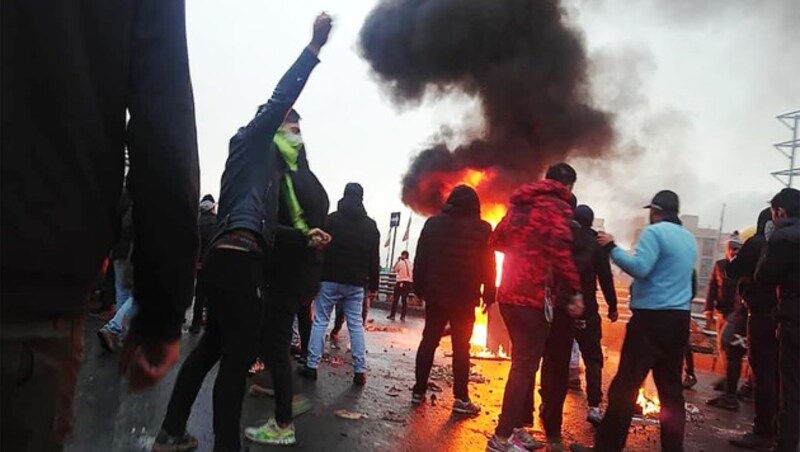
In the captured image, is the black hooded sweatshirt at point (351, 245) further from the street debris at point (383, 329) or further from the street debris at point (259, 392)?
the street debris at point (383, 329)

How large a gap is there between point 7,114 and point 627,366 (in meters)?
3.99

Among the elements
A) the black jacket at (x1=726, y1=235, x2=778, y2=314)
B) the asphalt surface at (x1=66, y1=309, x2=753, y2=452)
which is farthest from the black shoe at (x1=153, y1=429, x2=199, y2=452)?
the black jacket at (x1=726, y1=235, x2=778, y2=314)

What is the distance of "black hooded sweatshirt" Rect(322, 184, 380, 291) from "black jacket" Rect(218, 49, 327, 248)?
2.61 meters

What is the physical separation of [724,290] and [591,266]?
3219 millimetres

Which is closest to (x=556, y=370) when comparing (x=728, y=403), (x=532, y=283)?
(x=532, y=283)

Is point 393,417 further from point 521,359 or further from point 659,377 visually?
point 659,377

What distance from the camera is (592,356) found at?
229 inches

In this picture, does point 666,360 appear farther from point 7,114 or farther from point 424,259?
point 7,114

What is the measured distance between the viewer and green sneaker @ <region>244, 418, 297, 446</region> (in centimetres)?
Answer: 405

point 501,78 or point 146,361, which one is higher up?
point 501,78

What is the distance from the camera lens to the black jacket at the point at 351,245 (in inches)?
248

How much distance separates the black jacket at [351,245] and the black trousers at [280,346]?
204 centimetres

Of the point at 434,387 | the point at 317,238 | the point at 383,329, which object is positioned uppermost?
the point at 317,238

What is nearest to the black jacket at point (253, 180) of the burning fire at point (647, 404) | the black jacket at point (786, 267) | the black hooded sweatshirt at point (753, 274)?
the black jacket at point (786, 267)
